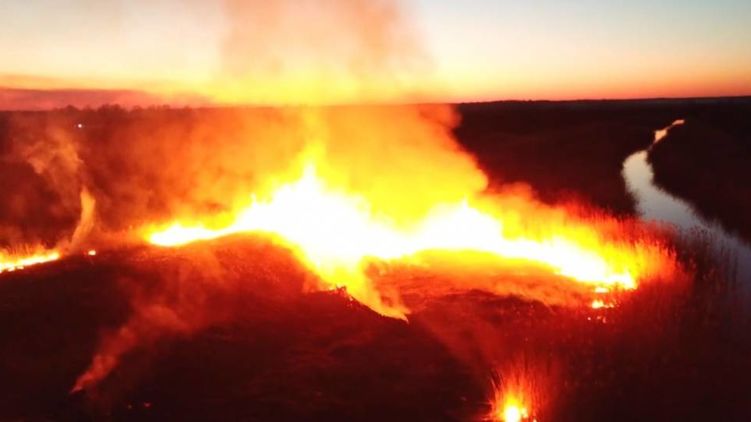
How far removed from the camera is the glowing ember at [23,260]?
13.8m

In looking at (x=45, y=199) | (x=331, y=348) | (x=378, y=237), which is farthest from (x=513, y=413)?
(x=45, y=199)

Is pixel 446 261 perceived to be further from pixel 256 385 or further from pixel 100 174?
pixel 100 174

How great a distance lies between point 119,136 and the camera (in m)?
53.8

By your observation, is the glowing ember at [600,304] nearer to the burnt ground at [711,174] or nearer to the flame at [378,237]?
the flame at [378,237]

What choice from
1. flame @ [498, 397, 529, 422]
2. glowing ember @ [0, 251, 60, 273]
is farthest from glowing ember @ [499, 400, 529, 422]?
glowing ember @ [0, 251, 60, 273]

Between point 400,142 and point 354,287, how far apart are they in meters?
8.77

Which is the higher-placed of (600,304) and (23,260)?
(23,260)

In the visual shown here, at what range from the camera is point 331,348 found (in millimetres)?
9117

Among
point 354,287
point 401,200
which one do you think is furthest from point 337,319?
point 401,200

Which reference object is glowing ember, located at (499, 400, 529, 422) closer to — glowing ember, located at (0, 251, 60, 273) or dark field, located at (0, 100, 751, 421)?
dark field, located at (0, 100, 751, 421)

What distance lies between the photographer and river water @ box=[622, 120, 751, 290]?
1422 centimetres

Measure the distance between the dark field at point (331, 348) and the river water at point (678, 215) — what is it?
61.1 inches

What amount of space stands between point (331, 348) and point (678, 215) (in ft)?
52.4

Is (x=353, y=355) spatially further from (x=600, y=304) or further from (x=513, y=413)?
(x=600, y=304)
